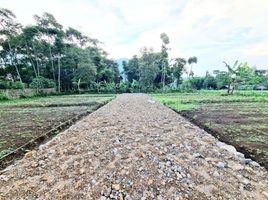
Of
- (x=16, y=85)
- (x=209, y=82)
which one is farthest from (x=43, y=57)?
(x=209, y=82)

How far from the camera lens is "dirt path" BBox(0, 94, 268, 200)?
3.15 meters

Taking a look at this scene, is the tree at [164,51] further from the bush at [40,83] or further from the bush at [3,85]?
the bush at [3,85]

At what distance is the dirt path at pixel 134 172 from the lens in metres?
3.15

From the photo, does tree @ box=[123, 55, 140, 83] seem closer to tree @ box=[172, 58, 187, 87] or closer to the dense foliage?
tree @ box=[172, 58, 187, 87]

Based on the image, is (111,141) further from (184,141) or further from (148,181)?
(148,181)

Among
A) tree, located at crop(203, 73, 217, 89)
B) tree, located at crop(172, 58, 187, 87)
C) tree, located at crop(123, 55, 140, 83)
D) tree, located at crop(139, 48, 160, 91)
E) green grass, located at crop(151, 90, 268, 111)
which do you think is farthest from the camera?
tree, located at crop(203, 73, 217, 89)

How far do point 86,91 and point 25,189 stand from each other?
39.6m

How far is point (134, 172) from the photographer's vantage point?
381cm

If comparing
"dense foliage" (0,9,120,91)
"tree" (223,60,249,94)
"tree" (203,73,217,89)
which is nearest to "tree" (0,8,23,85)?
"dense foliage" (0,9,120,91)

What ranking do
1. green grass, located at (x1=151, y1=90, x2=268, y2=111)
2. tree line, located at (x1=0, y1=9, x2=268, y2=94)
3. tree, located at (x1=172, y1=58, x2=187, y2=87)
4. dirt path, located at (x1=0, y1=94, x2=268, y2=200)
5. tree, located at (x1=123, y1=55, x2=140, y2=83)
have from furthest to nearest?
tree, located at (x1=123, y1=55, x2=140, y2=83) → tree, located at (x1=172, y1=58, x2=187, y2=87) → tree line, located at (x1=0, y1=9, x2=268, y2=94) → green grass, located at (x1=151, y1=90, x2=268, y2=111) → dirt path, located at (x1=0, y1=94, x2=268, y2=200)

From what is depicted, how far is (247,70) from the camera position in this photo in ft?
94.7

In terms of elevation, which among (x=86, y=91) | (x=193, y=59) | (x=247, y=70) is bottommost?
(x=86, y=91)

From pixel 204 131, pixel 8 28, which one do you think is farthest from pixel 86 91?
pixel 204 131

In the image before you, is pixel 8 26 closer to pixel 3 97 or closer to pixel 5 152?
pixel 3 97
